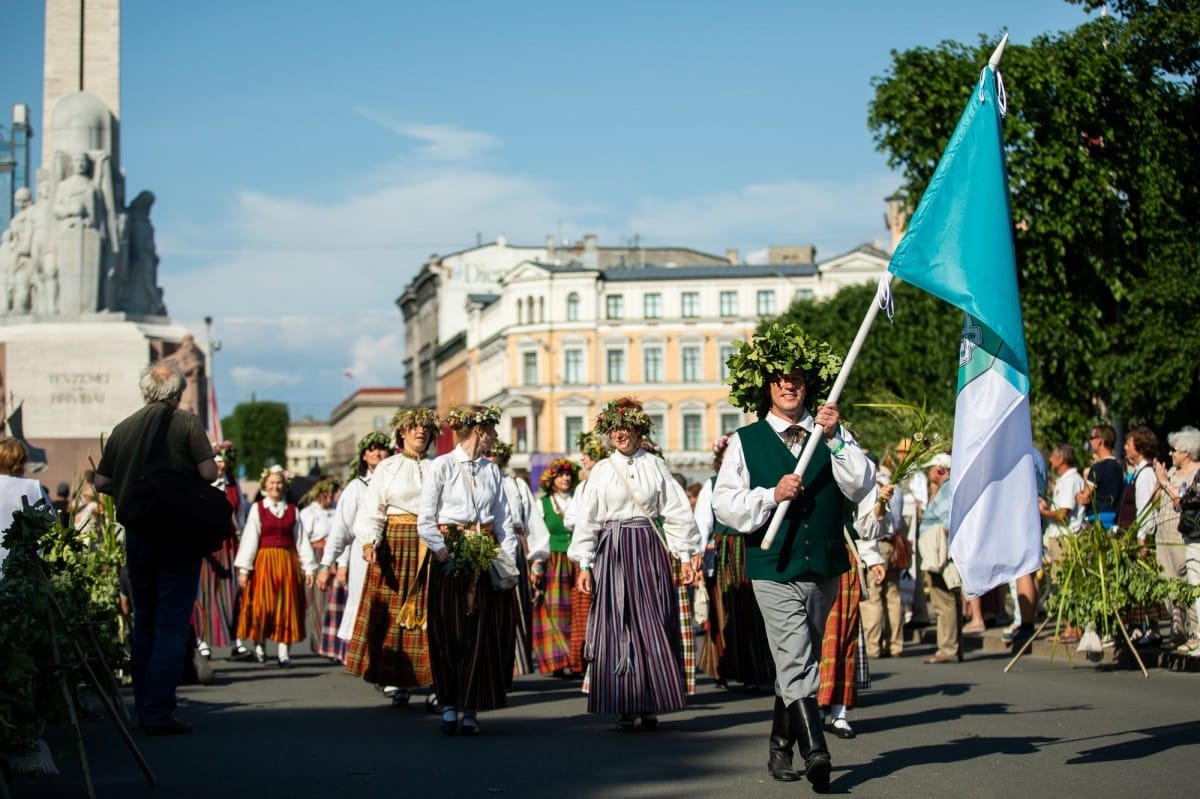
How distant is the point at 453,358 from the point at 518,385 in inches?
890

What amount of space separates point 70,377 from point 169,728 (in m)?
22.6

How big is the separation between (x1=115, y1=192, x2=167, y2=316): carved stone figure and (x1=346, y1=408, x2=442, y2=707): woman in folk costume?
→ 22113 mm

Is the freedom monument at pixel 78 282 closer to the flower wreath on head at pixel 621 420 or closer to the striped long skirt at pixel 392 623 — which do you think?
the striped long skirt at pixel 392 623

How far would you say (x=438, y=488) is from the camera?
10898 millimetres

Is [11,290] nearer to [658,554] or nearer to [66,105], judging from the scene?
[66,105]

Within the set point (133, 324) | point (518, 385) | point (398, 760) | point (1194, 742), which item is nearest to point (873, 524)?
point (1194, 742)

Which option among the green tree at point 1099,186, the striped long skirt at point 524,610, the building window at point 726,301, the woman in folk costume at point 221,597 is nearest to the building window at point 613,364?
the building window at point 726,301

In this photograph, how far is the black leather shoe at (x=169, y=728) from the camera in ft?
33.7

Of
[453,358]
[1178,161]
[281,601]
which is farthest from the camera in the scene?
[453,358]

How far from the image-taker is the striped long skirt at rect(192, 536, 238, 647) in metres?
16.7

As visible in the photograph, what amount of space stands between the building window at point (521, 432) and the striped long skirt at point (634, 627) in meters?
88.2

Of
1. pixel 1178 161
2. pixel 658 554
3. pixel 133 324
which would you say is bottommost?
pixel 658 554

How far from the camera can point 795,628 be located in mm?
7898

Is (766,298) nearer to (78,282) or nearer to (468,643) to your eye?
(78,282)
